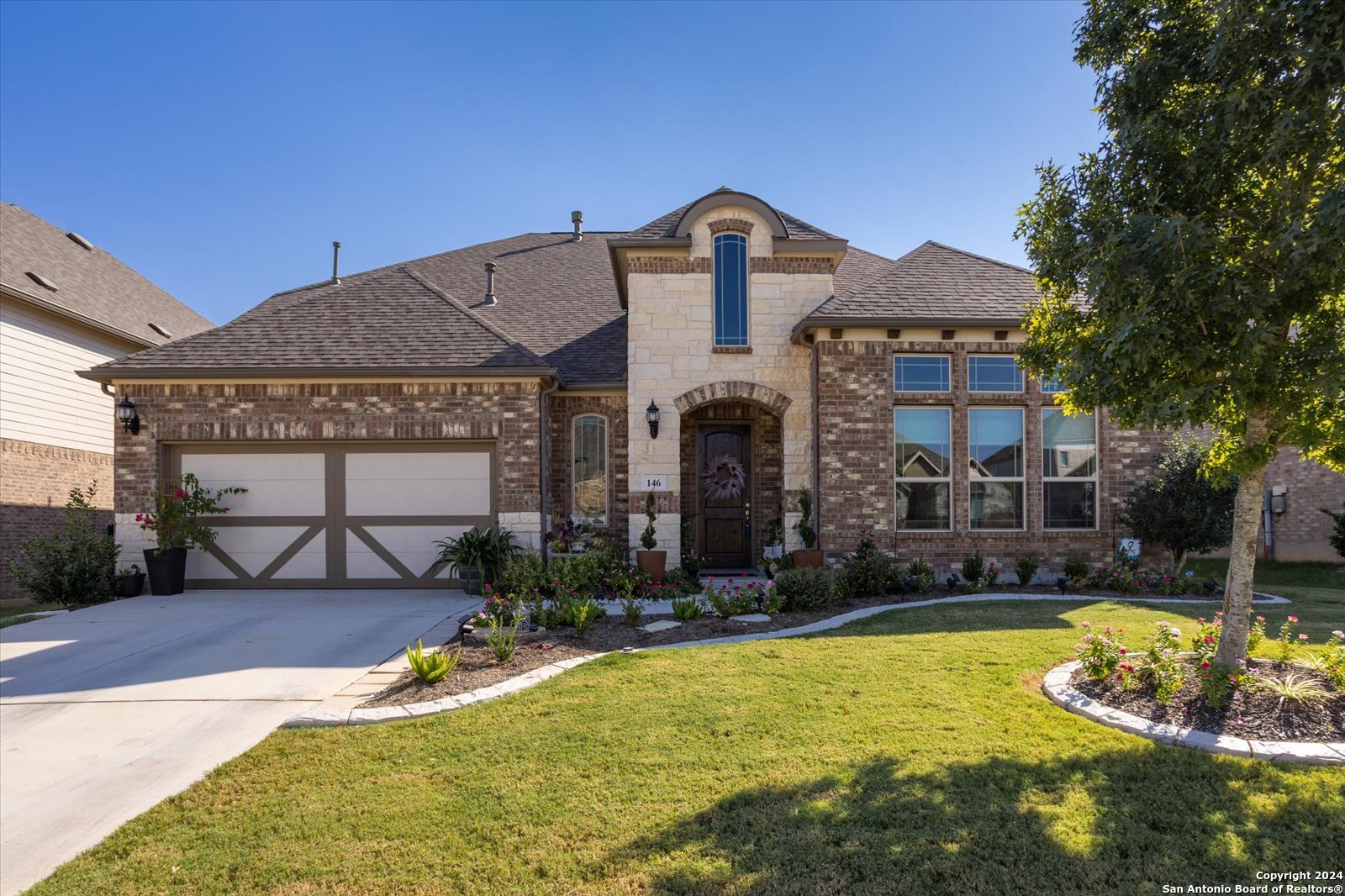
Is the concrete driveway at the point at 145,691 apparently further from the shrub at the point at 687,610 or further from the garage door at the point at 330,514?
the shrub at the point at 687,610

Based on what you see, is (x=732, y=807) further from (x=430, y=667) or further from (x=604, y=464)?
(x=604, y=464)

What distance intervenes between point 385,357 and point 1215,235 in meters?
10.1

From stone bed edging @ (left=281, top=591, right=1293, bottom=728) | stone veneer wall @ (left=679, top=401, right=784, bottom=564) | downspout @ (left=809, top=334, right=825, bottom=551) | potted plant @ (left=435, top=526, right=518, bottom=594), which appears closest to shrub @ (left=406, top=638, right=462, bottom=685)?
stone bed edging @ (left=281, top=591, right=1293, bottom=728)

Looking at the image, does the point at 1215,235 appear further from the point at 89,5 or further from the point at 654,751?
the point at 89,5

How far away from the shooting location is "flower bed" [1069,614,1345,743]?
416cm

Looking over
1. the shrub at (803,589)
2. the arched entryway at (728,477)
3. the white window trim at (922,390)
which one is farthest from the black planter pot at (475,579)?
the white window trim at (922,390)

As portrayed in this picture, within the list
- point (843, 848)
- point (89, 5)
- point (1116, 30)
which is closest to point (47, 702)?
point (843, 848)

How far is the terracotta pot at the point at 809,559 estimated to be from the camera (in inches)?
390

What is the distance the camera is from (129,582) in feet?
33.1

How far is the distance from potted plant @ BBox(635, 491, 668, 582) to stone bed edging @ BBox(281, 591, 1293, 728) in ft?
10.2

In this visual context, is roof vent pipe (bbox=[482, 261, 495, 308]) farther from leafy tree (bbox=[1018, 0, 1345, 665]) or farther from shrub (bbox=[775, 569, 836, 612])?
leafy tree (bbox=[1018, 0, 1345, 665])

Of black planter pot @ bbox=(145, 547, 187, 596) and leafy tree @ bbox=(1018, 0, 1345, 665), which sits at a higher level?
leafy tree @ bbox=(1018, 0, 1345, 665)

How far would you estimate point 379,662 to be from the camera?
6148mm

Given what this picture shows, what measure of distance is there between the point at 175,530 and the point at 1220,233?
1279cm
